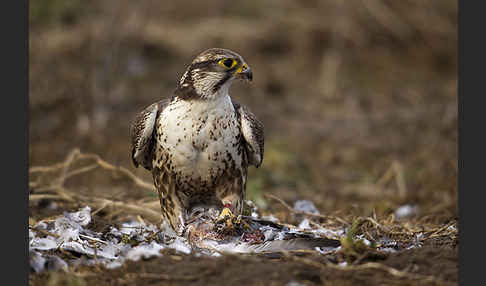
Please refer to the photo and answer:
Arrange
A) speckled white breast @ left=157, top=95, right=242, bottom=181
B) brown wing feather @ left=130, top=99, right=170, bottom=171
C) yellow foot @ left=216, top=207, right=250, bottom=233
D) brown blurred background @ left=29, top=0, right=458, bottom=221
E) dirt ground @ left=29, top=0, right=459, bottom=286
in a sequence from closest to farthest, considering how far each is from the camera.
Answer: dirt ground @ left=29, top=0, right=459, bottom=286 → yellow foot @ left=216, top=207, right=250, bottom=233 → speckled white breast @ left=157, top=95, right=242, bottom=181 → brown wing feather @ left=130, top=99, right=170, bottom=171 → brown blurred background @ left=29, top=0, right=458, bottom=221

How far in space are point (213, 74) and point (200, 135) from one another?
1.36 feet

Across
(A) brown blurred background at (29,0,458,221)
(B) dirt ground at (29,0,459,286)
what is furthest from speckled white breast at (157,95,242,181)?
(A) brown blurred background at (29,0,458,221)

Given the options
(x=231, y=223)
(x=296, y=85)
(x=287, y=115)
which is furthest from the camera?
(x=296, y=85)

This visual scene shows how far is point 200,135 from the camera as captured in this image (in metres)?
4.30

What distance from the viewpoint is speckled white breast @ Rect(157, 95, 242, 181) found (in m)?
4.30

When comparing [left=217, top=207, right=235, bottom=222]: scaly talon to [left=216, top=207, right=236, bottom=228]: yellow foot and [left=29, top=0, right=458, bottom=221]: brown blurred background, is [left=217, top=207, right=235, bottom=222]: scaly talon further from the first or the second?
[left=29, top=0, right=458, bottom=221]: brown blurred background

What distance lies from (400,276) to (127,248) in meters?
1.64

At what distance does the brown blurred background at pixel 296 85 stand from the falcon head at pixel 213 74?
2.21 metres

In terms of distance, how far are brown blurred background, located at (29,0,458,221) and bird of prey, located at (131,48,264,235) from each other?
5.60 feet

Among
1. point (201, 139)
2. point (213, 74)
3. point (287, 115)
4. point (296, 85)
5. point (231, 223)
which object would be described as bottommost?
point (287, 115)

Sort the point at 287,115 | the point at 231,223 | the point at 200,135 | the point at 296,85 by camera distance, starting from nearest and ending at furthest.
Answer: the point at 231,223, the point at 200,135, the point at 287,115, the point at 296,85

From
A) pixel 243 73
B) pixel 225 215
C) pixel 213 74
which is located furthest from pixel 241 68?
pixel 225 215

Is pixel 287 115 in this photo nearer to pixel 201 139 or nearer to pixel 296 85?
pixel 296 85

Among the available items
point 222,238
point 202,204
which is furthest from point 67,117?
point 222,238
